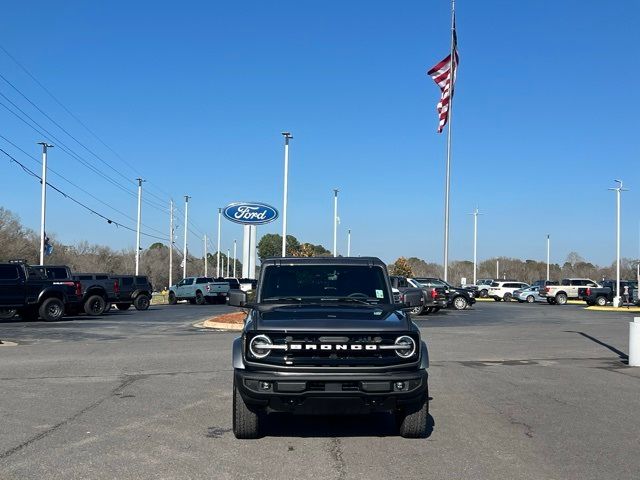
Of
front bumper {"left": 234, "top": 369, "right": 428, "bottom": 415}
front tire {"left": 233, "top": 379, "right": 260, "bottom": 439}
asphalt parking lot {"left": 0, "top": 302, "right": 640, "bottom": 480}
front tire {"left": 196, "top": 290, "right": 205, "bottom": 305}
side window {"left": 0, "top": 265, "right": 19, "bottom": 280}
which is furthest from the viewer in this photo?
front tire {"left": 196, "top": 290, "right": 205, "bottom": 305}

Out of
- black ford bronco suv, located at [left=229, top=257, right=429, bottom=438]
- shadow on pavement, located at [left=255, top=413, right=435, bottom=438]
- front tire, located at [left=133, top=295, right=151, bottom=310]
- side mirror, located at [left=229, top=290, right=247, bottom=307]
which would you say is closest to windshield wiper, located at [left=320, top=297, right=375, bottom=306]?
black ford bronco suv, located at [left=229, top=257, right=429, bottom=438]

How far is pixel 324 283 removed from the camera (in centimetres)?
866

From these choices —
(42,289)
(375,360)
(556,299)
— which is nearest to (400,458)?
(375,360)

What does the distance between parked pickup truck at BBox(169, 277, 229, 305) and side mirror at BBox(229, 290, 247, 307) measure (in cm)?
3865

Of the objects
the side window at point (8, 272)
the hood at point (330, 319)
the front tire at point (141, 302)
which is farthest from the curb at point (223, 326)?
the hood at point (330, 319)

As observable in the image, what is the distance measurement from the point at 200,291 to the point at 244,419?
41.0 meters

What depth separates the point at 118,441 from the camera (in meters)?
7.61

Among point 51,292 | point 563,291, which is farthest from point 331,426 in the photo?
point 563,291

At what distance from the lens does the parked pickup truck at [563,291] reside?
168ft

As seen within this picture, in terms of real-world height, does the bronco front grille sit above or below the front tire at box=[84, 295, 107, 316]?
above

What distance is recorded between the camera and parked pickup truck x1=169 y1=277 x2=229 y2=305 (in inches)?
1875

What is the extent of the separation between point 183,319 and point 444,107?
15.5m

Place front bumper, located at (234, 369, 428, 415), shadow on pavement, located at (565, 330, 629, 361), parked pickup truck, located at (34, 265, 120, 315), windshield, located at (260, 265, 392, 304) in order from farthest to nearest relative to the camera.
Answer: parked pickup truck, located at (34, 265, 120, 315), shadow on pavement, located at (565, 330, 629, 361), windshield, located at (260, 265, 392, 304), front bumper, located at (234, 369, 428, 415)

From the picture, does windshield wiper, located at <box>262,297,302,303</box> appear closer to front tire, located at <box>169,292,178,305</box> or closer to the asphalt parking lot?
the asphalt parking lot
